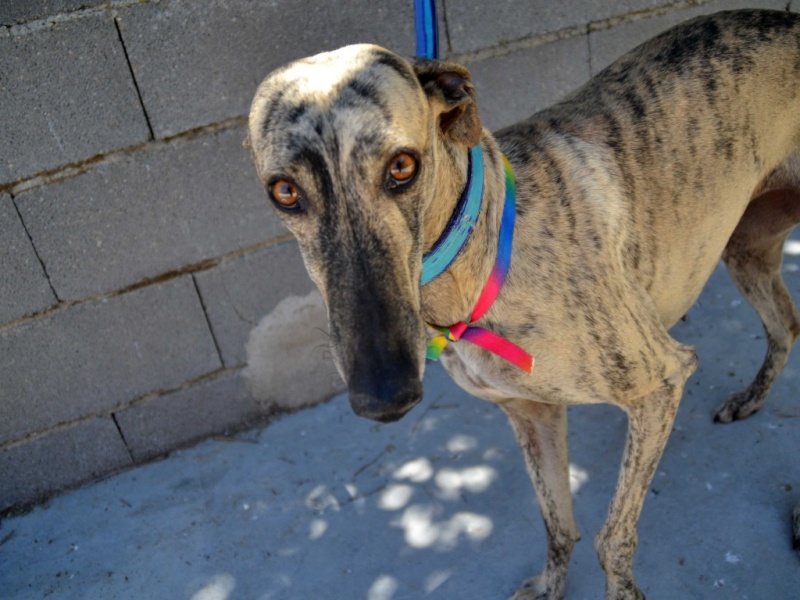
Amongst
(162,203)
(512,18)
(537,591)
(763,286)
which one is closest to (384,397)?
(537,591)

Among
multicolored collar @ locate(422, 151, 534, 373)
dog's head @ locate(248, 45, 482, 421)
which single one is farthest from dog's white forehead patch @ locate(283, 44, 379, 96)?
multicolored collar @ locate(422, 151, 534, 373)

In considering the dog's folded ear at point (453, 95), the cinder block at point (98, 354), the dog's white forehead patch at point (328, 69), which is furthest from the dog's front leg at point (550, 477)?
the cinder block at point (98, 354)

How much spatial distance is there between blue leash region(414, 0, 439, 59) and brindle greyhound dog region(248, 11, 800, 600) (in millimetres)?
331

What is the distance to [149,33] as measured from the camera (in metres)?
3.00

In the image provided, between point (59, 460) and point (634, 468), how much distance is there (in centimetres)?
258

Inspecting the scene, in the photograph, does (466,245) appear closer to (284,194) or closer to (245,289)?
(284,194)

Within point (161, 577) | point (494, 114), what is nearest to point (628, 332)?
point (494, 114)

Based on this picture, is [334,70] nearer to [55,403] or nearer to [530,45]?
[530,45]

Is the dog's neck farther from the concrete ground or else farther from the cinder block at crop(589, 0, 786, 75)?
the cinder block at crop(589, 0, 786, 75)

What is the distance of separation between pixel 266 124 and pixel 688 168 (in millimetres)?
1353

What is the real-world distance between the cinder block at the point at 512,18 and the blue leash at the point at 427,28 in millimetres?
1153

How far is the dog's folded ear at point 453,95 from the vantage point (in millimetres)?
1970

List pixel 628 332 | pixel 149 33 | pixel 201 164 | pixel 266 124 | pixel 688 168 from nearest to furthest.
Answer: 1. pixel 266 124
2. pixel 628 332
3. pixel 688 168
4. pixel 149 33
5. pixel 201 164

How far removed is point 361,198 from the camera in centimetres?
172
